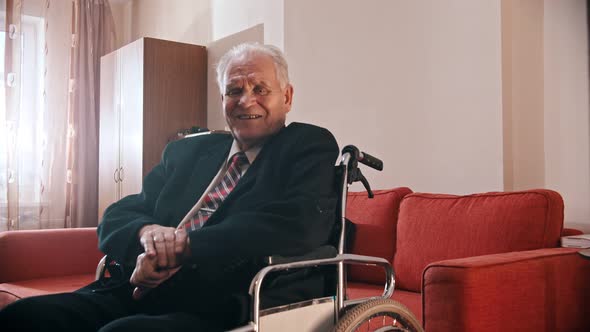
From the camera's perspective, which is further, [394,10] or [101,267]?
[394,10]

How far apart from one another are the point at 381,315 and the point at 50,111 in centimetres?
407

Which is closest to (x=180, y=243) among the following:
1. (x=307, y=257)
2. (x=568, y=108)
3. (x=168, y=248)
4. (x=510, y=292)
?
(x=168, y=248)

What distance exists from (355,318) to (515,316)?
1.82ft

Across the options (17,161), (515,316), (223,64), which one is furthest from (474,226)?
(17,161)

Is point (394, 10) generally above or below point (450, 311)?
above

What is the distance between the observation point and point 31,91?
4.69 m

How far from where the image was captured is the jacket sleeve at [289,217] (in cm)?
130

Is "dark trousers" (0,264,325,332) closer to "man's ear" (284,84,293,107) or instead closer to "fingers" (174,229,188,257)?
"fingers" (174,229,188,257)

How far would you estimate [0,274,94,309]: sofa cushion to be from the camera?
2268 millimetres

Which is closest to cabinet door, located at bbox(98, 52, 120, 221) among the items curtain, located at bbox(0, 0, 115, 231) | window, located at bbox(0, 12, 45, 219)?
curtain, located at bbox(0, 0, 115, 231)

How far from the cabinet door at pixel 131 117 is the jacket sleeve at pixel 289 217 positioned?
2.86 metres

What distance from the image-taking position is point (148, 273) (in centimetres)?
132

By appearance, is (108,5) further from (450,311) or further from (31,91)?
(450,311)

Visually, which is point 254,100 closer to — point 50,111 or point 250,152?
point 250,152
